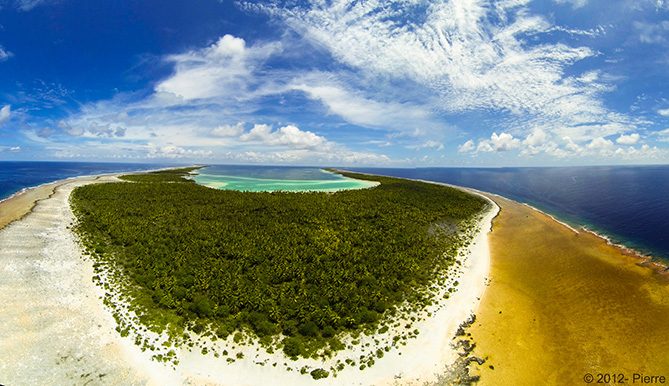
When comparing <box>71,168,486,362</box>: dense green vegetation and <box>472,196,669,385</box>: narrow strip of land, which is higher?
<box>71,168,486,362</box>: dense green vegetation

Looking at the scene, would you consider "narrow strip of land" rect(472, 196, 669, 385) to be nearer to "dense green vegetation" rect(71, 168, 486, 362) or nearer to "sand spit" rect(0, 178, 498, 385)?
"sand spit" rect(0, 178, 498, 385)

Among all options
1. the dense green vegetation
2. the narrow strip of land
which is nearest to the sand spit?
the dense green vegetation

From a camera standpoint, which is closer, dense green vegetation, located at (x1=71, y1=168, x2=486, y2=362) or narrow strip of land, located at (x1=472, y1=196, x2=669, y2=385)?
narrow strip of land, located at (x1=472, y1=196, x2=669, y2=385)

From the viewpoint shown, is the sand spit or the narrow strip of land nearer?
the sand spit

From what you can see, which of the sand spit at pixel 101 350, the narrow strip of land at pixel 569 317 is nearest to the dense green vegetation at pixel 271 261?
the sand spit at pixel 101 350

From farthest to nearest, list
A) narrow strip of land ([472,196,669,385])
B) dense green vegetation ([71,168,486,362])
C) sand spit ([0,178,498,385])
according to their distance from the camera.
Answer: dense green vegetation ([71,168,486,362]) < narrow strip of land ([472,196,669,385]) < sand spit ([0,178,498,385])

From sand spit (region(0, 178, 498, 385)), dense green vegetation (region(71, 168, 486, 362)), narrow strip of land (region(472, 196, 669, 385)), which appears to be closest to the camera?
sand spit (region(0, 178, 498, 385))
